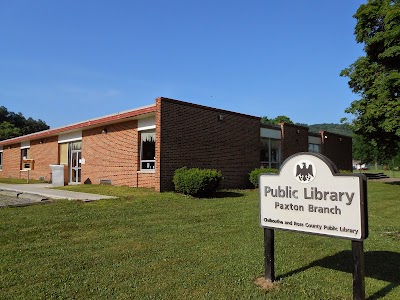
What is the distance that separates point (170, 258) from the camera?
17.1 ft

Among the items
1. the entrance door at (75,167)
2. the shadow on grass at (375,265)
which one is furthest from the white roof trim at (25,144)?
the shadow on grass at (375,265)

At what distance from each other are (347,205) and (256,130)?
17.7 m

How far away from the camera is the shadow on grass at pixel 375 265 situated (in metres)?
4.42

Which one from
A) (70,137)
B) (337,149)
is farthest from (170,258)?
(337,149)

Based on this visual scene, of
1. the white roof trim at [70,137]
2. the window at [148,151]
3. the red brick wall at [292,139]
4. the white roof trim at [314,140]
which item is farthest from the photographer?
the white roof trim at [314,140]

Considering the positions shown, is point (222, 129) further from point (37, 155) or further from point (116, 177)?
point (37, 155)

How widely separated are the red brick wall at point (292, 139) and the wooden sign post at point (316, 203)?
19390 mm

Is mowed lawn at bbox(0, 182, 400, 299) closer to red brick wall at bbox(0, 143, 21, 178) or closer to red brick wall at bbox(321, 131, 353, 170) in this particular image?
red brick wall at bbox(321, 131, 353, 170)

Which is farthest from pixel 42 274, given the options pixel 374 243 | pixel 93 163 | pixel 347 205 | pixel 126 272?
pixel 93 163

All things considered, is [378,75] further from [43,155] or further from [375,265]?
[43,155]

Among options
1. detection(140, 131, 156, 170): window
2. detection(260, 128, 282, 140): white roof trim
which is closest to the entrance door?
detection(140, 131, 156, 170): window

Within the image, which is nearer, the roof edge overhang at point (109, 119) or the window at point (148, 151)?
the roof edge overhang at point (109, 119)

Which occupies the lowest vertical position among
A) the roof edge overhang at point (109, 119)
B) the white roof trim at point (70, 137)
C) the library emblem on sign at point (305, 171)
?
the library emblem on sign at point (305, 171)

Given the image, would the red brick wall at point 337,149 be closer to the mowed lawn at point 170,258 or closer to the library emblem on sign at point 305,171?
the mowed lawn at point 170,258
